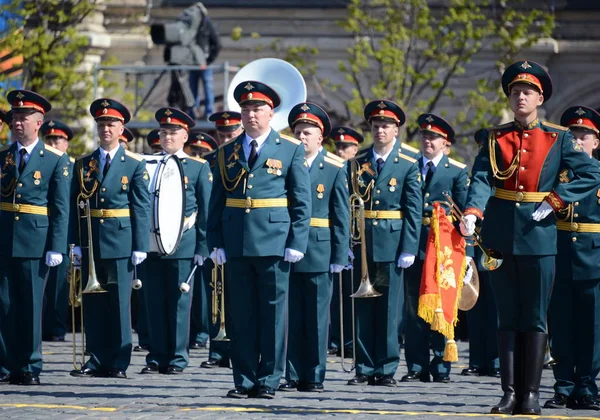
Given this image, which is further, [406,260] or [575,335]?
[406,260]

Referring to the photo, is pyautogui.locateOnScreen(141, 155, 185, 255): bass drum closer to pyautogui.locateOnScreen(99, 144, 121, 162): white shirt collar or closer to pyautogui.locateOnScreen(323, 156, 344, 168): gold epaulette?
pyautogui.locateOnScreen(99, 144, 121, 162): white shirt collar

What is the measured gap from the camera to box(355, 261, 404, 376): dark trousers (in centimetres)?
1398

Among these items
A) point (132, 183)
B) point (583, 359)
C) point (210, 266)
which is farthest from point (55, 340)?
point (583, 359)

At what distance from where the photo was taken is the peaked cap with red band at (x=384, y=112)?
14.0 meters

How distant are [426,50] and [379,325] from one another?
50.7 ft

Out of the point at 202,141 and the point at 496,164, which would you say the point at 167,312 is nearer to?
the point at 202,141

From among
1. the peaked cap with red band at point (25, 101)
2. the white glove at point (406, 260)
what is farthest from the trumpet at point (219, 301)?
the peaked cap with red band at point (25, 101)

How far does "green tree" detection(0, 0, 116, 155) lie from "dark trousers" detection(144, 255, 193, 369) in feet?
39.5

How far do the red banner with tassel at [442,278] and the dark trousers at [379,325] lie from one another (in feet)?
0.92

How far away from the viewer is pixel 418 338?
14523 millimetres

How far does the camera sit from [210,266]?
54.4ft

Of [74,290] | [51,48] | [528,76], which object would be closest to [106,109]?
[74,290]

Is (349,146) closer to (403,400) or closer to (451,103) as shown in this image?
(403,400)

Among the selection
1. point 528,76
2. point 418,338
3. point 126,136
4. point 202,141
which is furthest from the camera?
point 202,141
